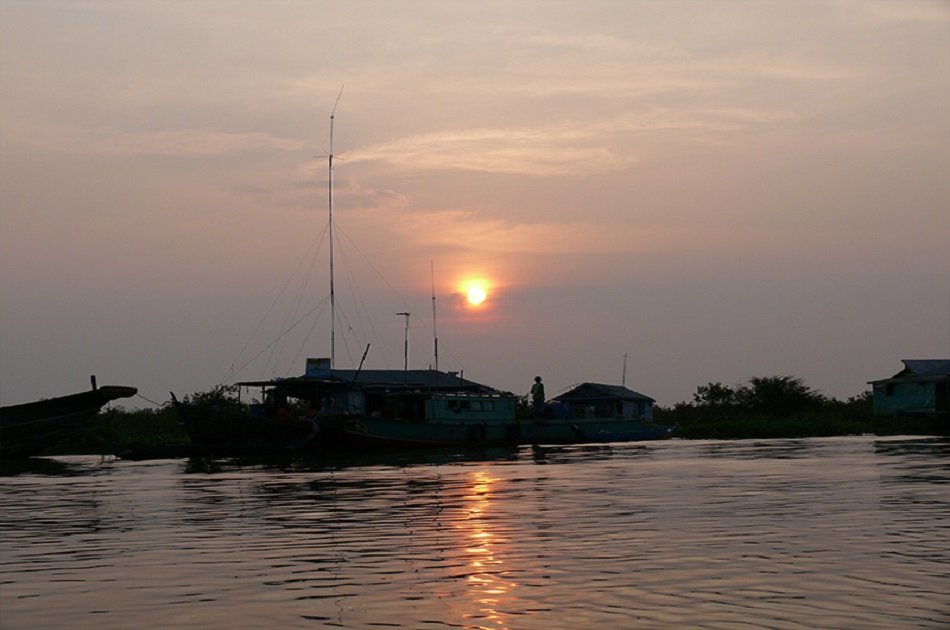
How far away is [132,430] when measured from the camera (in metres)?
66.5

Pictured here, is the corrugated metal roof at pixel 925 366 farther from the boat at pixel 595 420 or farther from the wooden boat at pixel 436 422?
the wooden boat at pixel 436 422

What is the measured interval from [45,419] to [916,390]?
144 ft

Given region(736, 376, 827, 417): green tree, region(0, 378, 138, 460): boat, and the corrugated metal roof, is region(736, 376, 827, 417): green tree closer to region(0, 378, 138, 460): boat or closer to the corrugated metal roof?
the corrugated metal roof

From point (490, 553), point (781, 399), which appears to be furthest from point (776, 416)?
point (490, 553)

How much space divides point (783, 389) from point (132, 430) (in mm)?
45049

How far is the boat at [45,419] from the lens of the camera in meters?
44.2

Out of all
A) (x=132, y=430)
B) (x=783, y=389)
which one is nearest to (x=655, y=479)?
(x=132, y=430)

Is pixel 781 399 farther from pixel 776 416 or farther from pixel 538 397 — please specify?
pixel 538 397

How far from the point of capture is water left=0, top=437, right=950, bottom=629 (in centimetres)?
1058

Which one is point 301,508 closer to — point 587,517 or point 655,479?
point 587,517

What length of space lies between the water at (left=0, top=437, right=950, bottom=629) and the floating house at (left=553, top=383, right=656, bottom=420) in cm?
4385

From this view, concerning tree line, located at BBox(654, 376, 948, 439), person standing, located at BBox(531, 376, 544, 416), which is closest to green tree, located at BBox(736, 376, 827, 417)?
tree line, located at BBox(654, 376, 948, 439)

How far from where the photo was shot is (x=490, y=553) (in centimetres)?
1452

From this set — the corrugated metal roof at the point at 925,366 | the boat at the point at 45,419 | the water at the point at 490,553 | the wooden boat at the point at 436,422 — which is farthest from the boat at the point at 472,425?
the water at the point at 490,553
